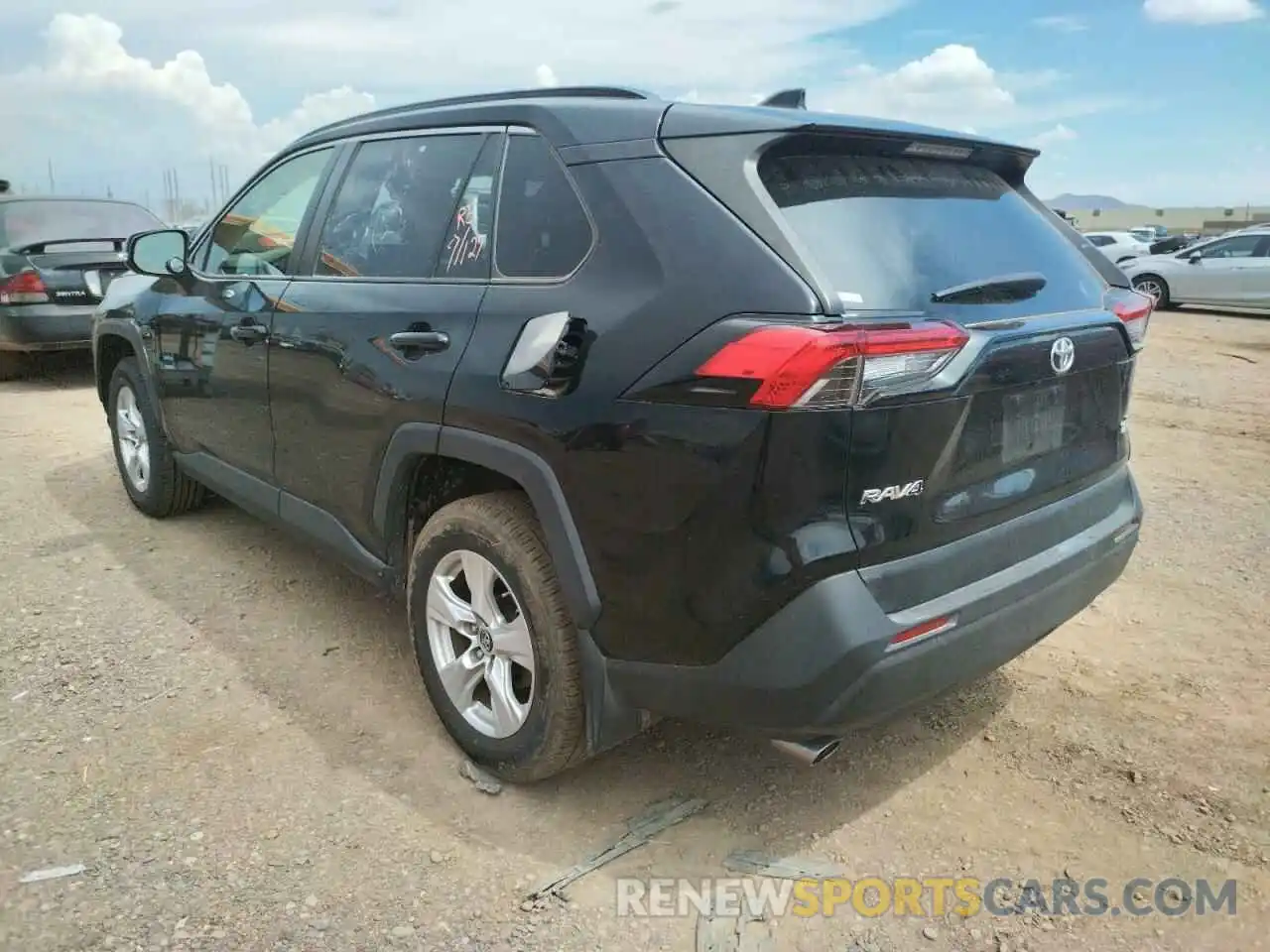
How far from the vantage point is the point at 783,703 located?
2096mm

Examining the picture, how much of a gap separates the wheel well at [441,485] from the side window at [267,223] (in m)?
1.19

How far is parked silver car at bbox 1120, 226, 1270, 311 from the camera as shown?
51.9ft

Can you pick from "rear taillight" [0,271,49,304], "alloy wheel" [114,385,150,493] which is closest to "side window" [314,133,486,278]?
"alloy wheel" [114,385,150,493]

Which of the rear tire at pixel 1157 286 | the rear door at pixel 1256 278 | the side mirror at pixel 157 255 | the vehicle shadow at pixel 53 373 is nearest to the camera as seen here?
the side mirror at pixel 157 255

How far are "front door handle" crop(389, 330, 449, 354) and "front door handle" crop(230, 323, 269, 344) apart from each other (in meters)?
0.91

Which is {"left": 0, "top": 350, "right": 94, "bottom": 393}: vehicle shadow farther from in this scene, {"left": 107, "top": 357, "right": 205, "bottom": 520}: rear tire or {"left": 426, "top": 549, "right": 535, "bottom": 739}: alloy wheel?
{"left": 426, "top": 549, "right": 535, "bottom": 739}: alloy wheel

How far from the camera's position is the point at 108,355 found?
5.12 m

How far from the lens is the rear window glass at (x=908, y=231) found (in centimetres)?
214

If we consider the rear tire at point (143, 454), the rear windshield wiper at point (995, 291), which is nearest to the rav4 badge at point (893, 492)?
the rear windshield wiper at point (995, 291)

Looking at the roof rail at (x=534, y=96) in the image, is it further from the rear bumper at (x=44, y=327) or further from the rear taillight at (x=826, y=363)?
the rear bumper at (x=44, y=327)

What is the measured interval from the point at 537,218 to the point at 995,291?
1.20 m

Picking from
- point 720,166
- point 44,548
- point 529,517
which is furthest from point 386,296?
point 44,548

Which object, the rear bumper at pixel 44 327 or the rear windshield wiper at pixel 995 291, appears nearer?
the rear windshield wiper at pixel 995 291

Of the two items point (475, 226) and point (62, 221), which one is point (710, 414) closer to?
point (475, 226)
